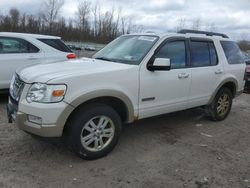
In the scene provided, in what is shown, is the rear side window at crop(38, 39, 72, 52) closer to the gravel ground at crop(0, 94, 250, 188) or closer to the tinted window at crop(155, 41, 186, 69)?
the gravel ground at crop(0, 94, 250, 188)

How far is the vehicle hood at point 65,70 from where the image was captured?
375 centimetres

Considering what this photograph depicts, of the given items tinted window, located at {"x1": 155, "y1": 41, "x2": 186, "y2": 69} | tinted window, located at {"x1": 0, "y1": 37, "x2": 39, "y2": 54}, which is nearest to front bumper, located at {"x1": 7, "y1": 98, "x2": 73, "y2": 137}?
tinted window, located at {"x1": 155, "y1": 41, "x2": 186, "y2": 69}

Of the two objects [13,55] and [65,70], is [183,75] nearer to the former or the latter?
[65,70]

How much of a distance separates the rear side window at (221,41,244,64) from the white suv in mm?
181

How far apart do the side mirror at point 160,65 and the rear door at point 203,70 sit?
3.42 ft

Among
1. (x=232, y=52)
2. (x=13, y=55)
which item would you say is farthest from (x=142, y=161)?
(x=13, y=55)

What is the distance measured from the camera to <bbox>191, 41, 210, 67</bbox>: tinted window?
17.8 feet

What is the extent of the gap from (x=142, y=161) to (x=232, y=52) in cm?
359

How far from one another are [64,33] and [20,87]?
168 ft

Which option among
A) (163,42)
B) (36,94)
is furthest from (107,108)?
(163,42)

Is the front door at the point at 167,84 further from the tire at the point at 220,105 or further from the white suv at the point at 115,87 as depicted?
the tire at the point at 220,105

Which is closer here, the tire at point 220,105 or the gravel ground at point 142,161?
the gravel ground at point 142,161

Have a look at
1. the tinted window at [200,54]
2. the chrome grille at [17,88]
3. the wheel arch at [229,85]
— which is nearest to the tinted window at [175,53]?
the tinted window at [200,54]

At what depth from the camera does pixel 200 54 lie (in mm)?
5602
